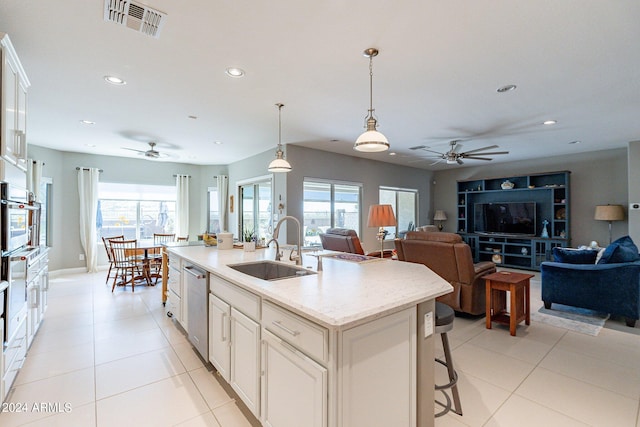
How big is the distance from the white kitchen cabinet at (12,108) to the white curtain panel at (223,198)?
17.2 feet

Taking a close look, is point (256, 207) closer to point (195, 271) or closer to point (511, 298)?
point (195, 271)

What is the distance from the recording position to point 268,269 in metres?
2.59

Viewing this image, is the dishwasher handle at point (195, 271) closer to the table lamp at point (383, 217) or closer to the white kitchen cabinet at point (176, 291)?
the white kitchen cabinet at point (176, 291)

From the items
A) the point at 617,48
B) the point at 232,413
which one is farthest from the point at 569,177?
the point at 232,413

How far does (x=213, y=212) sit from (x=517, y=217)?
8.00 meters

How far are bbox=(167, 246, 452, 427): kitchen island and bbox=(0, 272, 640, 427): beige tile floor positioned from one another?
19.5 inches

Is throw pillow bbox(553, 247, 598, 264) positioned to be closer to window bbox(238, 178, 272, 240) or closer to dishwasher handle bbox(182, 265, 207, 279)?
dishwasher handle bbox(182, 265, 207, 279)

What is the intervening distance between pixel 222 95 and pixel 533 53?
3054mm

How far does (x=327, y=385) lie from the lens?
49.6 inches

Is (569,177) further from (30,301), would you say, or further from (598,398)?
(30,301)

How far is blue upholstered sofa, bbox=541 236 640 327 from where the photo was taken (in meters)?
3.33

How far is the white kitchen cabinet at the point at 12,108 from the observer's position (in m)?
2.03

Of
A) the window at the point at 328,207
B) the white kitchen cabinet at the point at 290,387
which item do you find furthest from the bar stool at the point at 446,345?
the window at the point at 328,207

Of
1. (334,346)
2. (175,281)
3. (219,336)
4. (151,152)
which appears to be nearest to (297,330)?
(334,346)
